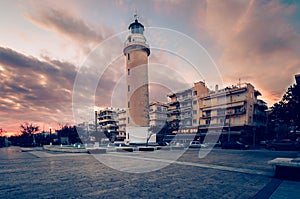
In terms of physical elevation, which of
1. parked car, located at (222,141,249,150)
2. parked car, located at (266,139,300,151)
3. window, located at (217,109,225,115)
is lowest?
parked car, located at (222,141,249,150)

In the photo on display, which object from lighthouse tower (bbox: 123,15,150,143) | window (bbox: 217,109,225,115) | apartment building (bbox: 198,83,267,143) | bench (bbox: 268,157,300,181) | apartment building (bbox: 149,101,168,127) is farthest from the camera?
apartment building (bbox: 149,101,168,127)

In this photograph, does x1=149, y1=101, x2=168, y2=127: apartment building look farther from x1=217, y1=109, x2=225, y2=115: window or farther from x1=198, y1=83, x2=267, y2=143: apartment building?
x1=217, y1=109, x2=225, y2=115: window

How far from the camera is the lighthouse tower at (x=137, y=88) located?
33.7 meters

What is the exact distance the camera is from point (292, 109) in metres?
22.0

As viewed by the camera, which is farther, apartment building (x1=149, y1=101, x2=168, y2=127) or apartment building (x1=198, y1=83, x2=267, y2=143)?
apartment building (x1=149, y1=101, x2=168, y2=127)

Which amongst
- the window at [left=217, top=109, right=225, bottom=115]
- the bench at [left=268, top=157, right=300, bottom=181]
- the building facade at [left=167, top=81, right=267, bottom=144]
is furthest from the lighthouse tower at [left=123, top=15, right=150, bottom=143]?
the bench at [left=268, top=157, right=300, bottom=181]

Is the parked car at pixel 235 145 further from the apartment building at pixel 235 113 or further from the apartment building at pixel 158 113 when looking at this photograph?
the apartment building at pixel 158 113

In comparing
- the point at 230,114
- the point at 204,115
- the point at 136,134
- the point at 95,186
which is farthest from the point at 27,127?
the point at 95,186

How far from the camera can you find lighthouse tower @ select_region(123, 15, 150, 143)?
3369cm

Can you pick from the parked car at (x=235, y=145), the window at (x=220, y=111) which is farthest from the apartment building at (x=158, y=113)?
the parked car at (x=235, y=145)

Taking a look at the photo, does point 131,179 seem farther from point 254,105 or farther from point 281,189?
point 254,105

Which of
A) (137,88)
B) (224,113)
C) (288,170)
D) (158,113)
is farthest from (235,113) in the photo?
(288,170)

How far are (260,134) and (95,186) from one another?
42.2 metres

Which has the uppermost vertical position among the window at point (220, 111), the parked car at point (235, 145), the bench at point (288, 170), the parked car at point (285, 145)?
the window at point (220, 111)
